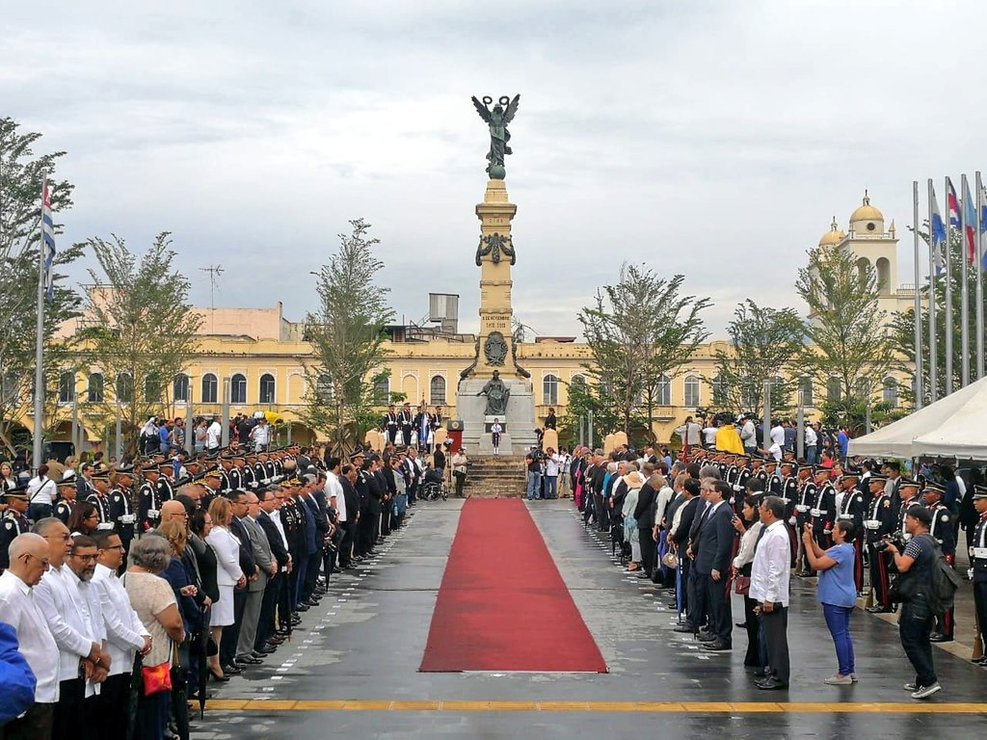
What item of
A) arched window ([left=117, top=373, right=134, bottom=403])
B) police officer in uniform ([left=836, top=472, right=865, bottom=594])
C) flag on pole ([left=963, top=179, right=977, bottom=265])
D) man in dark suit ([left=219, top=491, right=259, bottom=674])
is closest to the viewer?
man in dark suit ([left=219, top=491, right=259, bottom=674])

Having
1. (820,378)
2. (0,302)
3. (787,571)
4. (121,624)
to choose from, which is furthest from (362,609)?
(820,378)

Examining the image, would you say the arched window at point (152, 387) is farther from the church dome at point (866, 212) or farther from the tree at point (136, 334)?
the church dome at point (866, 212)

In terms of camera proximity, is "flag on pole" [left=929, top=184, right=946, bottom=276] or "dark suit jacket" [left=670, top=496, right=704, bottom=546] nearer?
"dark suit jacket" [left=670, top=496, right=704, bottom=546]

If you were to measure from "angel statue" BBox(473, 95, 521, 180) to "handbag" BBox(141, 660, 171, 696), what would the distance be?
49.3 meters

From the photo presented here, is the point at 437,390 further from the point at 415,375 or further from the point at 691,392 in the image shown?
the point at 691,392

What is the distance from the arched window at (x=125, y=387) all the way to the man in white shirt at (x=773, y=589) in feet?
109

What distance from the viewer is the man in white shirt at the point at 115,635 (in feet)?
28.2

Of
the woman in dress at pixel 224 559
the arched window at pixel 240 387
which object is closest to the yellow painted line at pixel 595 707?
the woman in dress at pixel 224 559

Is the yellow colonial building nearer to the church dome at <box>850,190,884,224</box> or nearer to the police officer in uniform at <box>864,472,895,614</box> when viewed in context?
the church dome at <box>850,190,884,224</box>

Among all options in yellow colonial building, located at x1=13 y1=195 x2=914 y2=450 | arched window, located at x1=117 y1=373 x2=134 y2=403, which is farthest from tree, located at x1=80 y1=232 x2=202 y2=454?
yellow colonial building, located at x1=13 y1=195 x2=914 y2=450

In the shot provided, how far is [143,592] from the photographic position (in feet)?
31.4

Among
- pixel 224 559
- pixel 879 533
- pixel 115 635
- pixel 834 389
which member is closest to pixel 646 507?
pixel 879 533

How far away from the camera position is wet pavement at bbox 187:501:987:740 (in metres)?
11.1

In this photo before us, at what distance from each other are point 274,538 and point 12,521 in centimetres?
289
